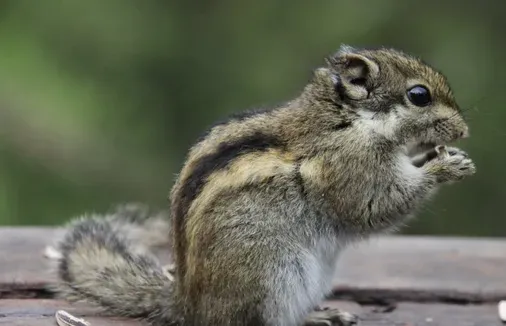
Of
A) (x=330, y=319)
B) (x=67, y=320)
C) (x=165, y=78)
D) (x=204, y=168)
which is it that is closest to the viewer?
(x=204, y=168)

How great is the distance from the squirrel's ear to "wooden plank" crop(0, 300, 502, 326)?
2.11 ft

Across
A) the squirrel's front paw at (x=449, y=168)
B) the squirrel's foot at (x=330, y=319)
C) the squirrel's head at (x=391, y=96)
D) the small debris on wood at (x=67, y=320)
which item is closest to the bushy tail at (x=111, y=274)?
the small debris on wood at (x=67, y=320)

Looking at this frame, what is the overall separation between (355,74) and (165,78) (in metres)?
3.89

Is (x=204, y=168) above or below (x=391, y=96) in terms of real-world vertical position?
below

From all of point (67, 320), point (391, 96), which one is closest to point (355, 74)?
point (391, 96)

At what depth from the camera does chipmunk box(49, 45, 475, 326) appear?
2.65 meters

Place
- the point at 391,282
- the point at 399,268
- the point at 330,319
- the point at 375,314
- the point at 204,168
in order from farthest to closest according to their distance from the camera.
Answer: the point at 399,268
the point at 391,282
the point at 375,314
the point at 330,319
the point at 204,168

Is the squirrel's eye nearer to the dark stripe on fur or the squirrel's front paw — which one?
the squirrel's front paw

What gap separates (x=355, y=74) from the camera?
2.95 metres

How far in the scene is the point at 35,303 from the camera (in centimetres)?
303

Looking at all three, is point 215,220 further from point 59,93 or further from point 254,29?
point 254,29

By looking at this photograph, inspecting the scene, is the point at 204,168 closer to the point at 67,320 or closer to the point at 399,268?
the point at 67,320

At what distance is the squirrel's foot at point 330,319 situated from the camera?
2.95 metres

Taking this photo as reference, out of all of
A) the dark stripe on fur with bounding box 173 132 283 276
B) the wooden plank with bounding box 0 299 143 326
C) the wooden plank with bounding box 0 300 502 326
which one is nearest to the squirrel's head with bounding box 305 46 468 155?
the dark stripe on fur with bounding box 173 132 283 276
